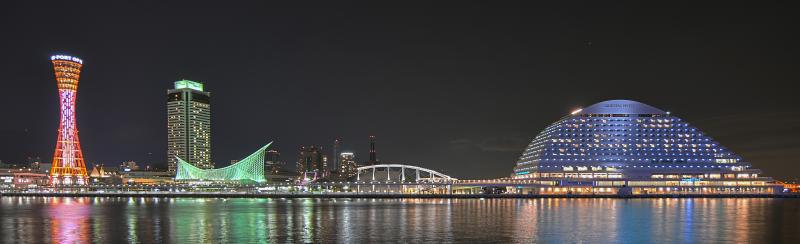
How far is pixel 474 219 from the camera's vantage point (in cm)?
5206

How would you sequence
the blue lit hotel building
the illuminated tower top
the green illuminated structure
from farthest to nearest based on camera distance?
the green illuminated structure, the illuminated tower top, the blue lit hotel building

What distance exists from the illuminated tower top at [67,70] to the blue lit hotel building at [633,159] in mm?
74997

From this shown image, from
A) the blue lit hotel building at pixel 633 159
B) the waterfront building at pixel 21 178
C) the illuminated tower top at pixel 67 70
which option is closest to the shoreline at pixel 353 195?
the blue lit hotel building at pixel 633 159

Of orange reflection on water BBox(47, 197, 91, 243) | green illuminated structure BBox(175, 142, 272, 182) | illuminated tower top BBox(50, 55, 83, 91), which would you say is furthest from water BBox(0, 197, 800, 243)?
green illuminated structure BBox(175, 142, 272, 182)

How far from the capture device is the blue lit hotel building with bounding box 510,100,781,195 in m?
106

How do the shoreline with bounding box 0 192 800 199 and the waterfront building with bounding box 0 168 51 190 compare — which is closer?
the shoreline with bounding box 0 192 800 199

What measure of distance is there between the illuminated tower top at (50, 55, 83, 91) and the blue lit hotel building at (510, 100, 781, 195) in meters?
75.0

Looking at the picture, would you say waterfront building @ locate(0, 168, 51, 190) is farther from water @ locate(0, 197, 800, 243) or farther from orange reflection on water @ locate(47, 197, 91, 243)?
orange reflection on water @ locate(47, 197, 91, 243)

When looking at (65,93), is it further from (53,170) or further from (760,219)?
(760,219)

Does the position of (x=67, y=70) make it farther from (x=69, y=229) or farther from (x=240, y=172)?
(x=69, y=229)

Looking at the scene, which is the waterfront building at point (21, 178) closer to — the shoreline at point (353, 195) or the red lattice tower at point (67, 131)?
the red lattice tower at point (67, 131)

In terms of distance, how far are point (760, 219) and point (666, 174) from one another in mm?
56479

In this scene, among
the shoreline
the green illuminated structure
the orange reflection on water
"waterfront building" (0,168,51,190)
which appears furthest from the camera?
"waterfront building" (0,168,51,190)

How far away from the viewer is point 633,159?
108562 mm
